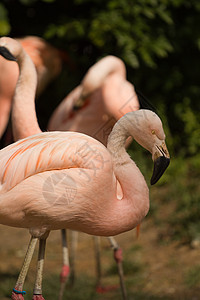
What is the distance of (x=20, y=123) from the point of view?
3.28 m

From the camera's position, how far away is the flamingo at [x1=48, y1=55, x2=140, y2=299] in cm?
444

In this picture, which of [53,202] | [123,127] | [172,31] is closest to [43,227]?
[53,202]

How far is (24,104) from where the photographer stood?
10.9 ft

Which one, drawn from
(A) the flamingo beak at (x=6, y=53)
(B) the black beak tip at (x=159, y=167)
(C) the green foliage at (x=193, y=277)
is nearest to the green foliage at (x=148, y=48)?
(C) the green foliage at (x=193, y=277)

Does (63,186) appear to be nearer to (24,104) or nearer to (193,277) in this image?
(24,104)

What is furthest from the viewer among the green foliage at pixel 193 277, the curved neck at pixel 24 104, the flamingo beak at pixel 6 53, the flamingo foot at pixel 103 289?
the flamingo foot at pixel 103 289

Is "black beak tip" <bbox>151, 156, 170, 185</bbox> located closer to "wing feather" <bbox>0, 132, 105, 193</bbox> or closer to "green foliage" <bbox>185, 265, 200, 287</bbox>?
"wing feather" <bbox>0, 132, 105, 193</bbox>

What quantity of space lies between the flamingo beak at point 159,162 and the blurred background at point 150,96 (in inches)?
64.8

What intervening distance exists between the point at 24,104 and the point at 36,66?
185 cm

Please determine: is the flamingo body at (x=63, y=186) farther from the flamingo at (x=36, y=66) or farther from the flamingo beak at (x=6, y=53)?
the flamingo at (x=36, y=66)

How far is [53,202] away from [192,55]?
13.3ft

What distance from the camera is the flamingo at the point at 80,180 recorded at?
2.54 meters

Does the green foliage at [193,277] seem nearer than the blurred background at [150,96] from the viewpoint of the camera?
Yes

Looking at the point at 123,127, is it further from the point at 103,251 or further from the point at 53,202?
the point at 103,251
